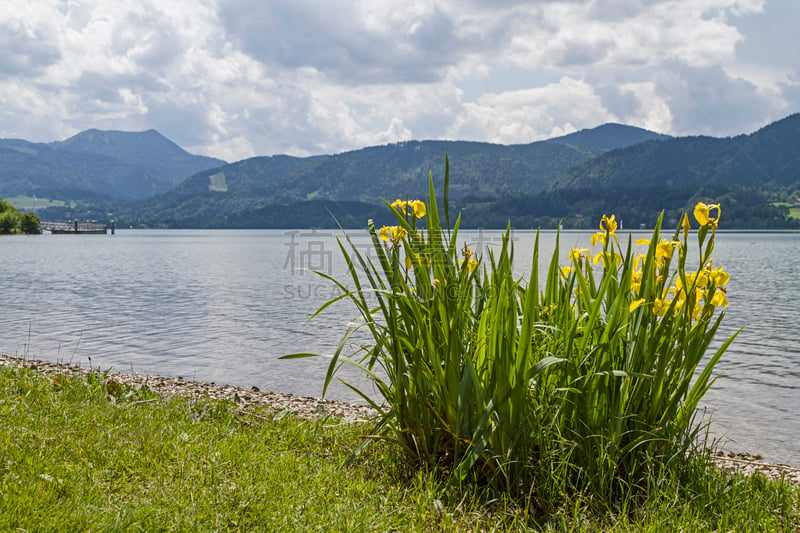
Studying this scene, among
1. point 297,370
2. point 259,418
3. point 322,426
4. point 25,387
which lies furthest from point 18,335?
point 322,426

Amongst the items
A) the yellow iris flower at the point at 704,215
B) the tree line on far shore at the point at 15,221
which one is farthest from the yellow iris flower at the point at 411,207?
the tree line on far shore at the point at 15,221

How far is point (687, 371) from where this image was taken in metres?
3.92

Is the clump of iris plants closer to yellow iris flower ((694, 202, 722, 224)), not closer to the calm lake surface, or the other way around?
yellow iris flower ((694, 202, 722, 224))

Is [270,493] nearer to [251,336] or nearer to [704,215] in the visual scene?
[704,215]

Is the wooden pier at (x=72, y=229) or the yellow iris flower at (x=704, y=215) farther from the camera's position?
the wooden pier at (x=72, y=229)

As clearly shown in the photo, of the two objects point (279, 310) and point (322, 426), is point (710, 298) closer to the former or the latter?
point (322, 426)

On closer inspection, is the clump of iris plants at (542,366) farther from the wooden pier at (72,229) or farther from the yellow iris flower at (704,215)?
the wooden pier at (72,229)

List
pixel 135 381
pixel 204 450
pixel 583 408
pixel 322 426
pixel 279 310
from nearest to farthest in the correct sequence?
pixel 583 408, pixel 204 450, pixel 322 426, pixel 135 381, pixel 279 310

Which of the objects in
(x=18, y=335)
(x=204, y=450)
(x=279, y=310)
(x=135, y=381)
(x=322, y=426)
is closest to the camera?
(x=204, y=450)

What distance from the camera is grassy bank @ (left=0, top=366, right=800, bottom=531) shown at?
11.4 feet

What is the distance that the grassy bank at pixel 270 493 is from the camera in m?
3.49

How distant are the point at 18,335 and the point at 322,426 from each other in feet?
46.9

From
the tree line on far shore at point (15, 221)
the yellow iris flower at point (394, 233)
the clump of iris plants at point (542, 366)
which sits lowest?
the clump of iris plants at point (542, 366)

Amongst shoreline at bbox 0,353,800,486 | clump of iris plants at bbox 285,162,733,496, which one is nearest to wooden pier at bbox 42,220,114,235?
shoreline at bbox 0,353,800,486
